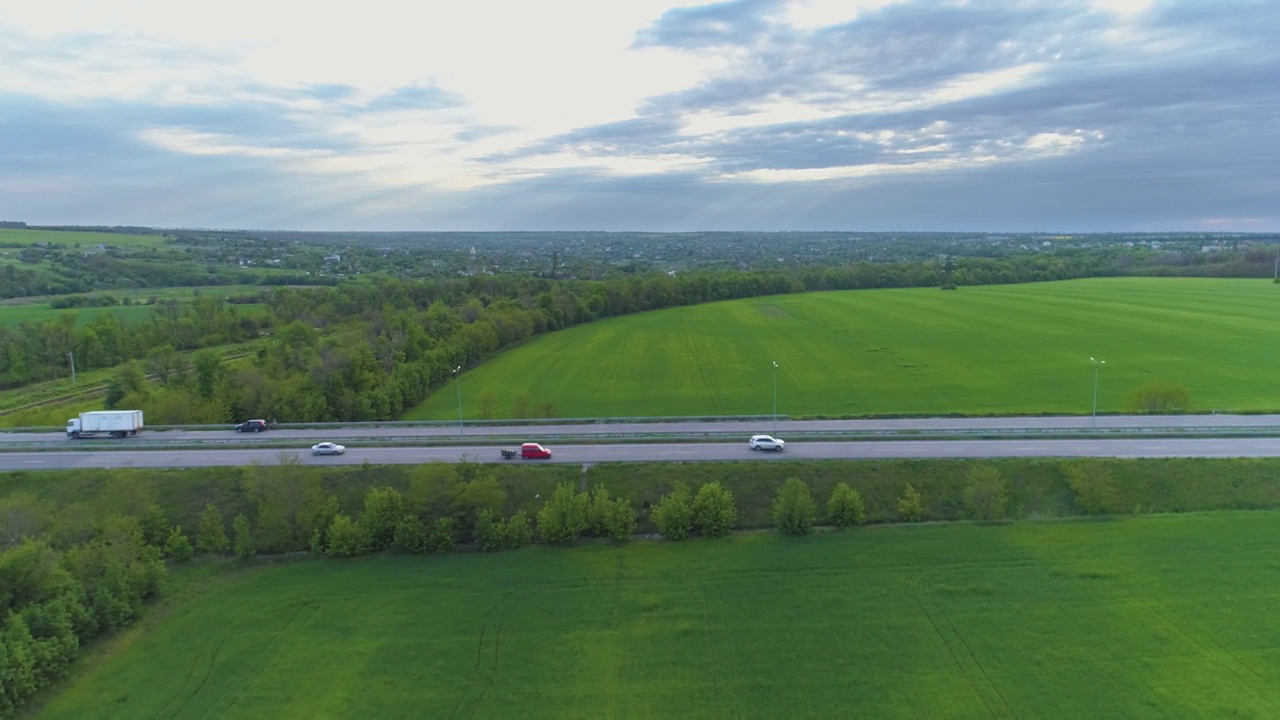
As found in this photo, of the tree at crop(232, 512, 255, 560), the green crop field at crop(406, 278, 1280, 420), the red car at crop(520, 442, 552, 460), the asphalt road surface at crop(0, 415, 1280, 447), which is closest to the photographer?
the tree at crop(232, 512, 255, 560)

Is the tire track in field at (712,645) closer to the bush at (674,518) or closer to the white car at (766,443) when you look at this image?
the bush at (674,518)

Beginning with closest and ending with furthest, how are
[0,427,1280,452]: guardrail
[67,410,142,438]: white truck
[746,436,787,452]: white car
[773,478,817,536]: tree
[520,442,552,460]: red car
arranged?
[773,478,817,536]: tree, [520,442,552,460]: red car, [746,436,787,452]: white car, [0,427,1280,452]: guardrail, [67,410,142,438]: white truck

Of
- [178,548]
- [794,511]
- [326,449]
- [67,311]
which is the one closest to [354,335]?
[326,449]

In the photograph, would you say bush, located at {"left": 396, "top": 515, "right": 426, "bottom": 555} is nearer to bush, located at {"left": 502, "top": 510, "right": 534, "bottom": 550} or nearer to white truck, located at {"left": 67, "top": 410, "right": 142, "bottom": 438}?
bush, located at {"left": 502, "top": 510, "right": 534, "bottom": 550}

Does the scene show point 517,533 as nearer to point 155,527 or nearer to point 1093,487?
point 155,527

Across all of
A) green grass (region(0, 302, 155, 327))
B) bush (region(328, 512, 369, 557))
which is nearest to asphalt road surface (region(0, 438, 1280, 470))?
bush (region(328, 512, 369, 557))

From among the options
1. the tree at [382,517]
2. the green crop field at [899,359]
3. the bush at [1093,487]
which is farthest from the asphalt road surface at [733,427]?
the tree at [382,517]
